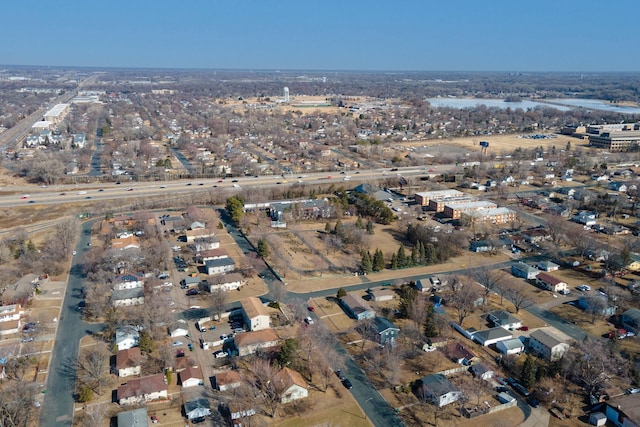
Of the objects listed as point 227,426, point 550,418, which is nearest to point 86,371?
point 227,426

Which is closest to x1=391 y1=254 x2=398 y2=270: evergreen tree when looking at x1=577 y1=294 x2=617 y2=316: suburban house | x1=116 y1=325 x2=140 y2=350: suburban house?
x1=577 y1=294 x2=617 y2=316: suburban house

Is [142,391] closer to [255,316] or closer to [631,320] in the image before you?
[255,316]

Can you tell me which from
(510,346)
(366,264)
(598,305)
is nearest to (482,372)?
(510,346)

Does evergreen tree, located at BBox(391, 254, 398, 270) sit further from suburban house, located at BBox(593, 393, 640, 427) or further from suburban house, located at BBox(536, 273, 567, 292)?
suburban house, located at BBox(593, 393, 640, 427)

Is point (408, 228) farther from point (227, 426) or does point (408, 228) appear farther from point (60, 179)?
point (60, 179)

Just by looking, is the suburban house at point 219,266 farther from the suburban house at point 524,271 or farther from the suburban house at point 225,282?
the suburban house at point 524,271
